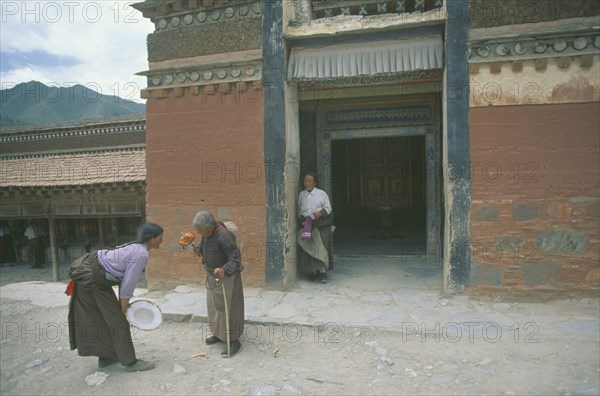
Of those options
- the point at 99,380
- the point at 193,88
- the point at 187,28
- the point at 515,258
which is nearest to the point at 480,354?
the point at 515,258

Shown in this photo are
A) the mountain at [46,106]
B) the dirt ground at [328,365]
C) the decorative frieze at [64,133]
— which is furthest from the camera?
the mountain at [46,106]

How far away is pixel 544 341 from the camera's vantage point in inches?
161

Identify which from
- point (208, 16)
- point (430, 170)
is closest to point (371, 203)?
point (430, 170)

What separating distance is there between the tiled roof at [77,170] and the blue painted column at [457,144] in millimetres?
6042

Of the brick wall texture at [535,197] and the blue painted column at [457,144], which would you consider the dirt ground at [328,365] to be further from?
the blue painted column at [457,144]

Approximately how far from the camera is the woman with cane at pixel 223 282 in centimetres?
409

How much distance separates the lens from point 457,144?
520cm

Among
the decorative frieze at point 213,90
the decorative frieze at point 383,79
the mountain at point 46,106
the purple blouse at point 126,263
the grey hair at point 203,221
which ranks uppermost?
the mountain at point 46,106

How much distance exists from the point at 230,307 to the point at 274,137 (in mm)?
2581

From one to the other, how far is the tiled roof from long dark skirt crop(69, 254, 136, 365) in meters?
4.85

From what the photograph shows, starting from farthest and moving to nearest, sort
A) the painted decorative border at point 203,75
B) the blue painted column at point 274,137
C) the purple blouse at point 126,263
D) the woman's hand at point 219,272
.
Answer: the painted decorative border at point 203,75, the blue painted column at point 274,137, the woman's hand at point 219,272, the purple blouse at point 126,263

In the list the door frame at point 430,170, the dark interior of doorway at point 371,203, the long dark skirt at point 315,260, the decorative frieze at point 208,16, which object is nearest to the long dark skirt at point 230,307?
the long dark skirt at point 315,260

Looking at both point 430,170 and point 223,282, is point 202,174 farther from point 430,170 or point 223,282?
point 430,170

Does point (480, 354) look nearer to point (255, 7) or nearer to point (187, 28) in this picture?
point (255, 7)
